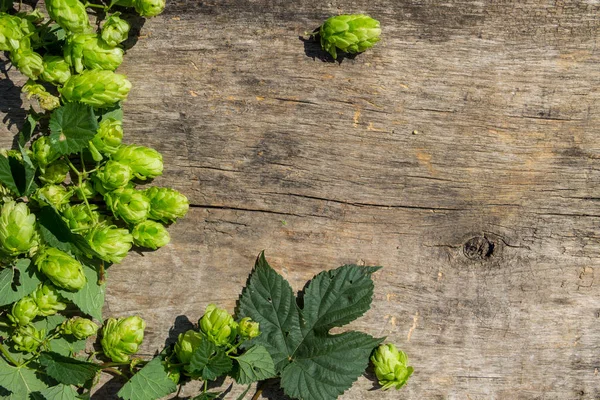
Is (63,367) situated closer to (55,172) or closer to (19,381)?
(19,381)

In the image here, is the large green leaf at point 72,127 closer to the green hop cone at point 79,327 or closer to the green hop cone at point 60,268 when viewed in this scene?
the green hop cone at point 60,268

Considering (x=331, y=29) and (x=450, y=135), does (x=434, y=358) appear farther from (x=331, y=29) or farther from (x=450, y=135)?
(x=331, y=29)

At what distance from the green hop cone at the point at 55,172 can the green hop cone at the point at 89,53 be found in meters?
0.39

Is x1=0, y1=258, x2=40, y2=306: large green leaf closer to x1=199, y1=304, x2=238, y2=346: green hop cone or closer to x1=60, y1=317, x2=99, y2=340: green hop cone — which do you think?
x1=60, y1=317, x2=99, y2=340: green hop cone

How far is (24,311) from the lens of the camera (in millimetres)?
2480

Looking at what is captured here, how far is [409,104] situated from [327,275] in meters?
0.79

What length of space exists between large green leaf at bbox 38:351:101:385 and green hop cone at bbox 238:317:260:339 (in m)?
0.60

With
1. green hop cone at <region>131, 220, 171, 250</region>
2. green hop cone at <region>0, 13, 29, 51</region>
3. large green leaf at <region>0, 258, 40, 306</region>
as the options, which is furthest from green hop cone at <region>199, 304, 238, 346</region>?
green hop cone at <region>0, 13, 29, 51</region>

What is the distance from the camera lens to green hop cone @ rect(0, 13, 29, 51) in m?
2.36

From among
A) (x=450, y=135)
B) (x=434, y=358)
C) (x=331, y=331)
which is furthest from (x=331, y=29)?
(x=434, y=358)

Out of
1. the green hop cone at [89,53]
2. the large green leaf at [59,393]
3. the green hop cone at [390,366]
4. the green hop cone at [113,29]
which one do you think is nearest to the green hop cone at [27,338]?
the large green leaf at [59,393]

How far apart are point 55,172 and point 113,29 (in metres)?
0.62

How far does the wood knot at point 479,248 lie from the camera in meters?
2.69

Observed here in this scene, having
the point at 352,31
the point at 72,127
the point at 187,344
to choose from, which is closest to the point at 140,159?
the point at 72,127
